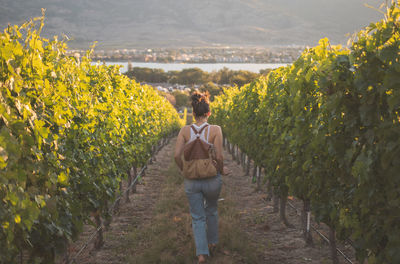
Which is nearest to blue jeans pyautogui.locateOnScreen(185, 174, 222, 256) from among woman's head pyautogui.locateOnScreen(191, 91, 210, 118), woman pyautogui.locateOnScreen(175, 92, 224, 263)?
woman pyautogui.locateOnScreen(175, 92, 224, 263)

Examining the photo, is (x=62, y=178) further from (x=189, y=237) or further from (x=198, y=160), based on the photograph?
(x=189, y=237)

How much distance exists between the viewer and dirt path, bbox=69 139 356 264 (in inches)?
217

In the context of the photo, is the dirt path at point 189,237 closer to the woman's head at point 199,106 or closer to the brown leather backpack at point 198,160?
the brown leather backpack at point 198,160

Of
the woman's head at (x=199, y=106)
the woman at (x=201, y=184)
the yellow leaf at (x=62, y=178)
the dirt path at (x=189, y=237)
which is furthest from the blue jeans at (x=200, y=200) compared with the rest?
the yellow leaf at (x=62, y=178)

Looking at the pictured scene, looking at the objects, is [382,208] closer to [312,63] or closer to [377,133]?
[377,133]

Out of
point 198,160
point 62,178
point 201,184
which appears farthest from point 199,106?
point 62,178

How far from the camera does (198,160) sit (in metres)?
4.80

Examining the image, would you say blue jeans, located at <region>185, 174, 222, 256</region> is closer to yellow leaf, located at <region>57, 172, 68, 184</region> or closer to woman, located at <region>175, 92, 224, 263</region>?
woman, located at <region>175, 92, 224, 263</region>

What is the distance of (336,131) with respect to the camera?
3766mm

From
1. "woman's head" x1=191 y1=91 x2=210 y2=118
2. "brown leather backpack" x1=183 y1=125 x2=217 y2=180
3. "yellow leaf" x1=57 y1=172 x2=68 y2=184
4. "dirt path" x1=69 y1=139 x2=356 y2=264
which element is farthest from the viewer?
"dirt path" x1=69 y1=139 x2=356 y2=264

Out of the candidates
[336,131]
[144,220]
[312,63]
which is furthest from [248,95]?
[336,131]

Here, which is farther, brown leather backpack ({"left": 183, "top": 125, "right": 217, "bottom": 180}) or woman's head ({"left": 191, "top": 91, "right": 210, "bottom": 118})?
woman's head ({"left": 191, "top": 91, "right": 210, "bottom": 118})

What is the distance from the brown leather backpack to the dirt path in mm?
1161

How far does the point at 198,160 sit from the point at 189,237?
1.84m
